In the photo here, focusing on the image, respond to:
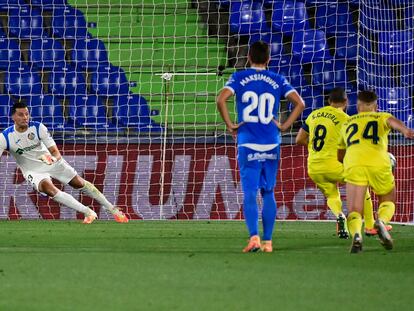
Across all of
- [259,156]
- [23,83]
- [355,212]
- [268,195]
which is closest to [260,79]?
[259,156]

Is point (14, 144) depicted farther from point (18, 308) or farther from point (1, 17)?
point (18, 308)

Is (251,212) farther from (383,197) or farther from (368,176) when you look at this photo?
(383,197)

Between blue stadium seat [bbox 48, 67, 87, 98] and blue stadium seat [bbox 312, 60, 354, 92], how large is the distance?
12.9 feet

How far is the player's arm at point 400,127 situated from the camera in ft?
32.0

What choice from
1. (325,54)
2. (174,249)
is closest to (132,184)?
(325,54)

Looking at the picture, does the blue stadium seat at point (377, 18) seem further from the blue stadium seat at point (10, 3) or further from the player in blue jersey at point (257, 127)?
the player in blue jersey at point (257, 127)

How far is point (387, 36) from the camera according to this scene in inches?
757

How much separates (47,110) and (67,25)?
190 centimetres

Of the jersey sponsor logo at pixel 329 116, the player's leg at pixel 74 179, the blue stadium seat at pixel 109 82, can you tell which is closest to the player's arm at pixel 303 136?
the jersey sponsor logo at pixel 329 116

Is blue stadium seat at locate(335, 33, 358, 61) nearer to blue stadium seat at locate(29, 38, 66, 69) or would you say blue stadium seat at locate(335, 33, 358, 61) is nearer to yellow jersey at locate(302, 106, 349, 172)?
blue stadium seat at locate(29, 38, 66, 69)

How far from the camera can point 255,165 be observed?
1001cm

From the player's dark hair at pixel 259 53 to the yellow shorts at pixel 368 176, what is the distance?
124 centimetres

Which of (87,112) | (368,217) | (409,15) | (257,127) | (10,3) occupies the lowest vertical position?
(368,217)

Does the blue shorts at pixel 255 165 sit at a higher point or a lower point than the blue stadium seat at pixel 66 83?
lower
